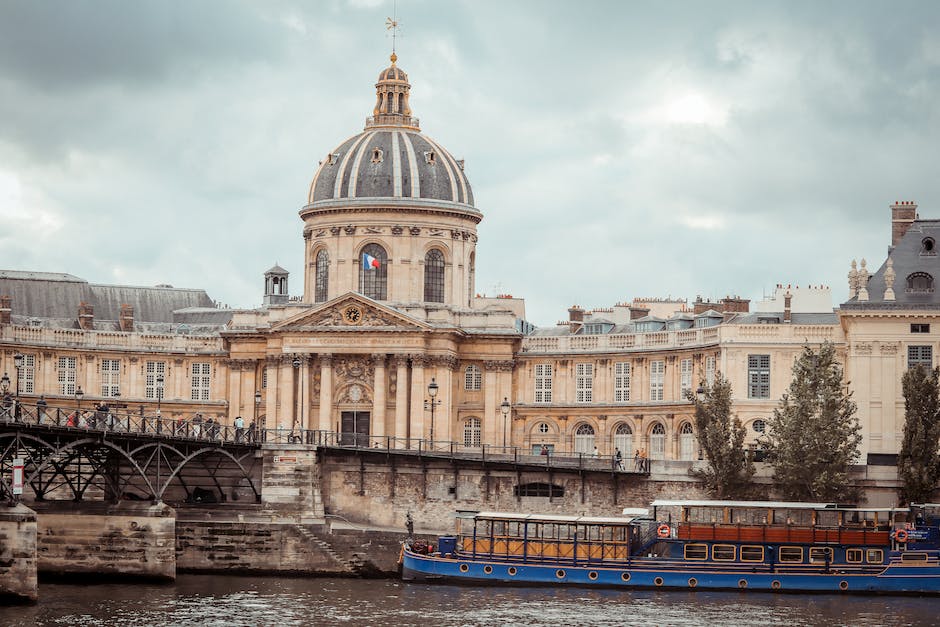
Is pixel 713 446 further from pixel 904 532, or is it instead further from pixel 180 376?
pixel 180 376

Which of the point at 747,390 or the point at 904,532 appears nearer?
the point at 904,532

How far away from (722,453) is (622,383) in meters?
26.1

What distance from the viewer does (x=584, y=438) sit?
14038cm

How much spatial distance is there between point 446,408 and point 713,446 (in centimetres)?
2784

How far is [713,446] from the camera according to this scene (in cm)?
11394

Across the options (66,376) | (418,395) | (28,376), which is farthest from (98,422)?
(66,376)

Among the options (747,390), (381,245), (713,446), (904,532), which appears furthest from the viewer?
(381,245)

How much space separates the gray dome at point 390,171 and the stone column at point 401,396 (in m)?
11.9

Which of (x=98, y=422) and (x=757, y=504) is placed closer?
(x=757, y=504)

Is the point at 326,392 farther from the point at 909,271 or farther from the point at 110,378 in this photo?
the point at 909,271

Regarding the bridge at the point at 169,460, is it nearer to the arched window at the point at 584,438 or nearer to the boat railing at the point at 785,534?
the boat railing at the point at 785,534

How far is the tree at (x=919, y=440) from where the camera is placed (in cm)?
10981

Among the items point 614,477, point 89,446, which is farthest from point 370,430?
point 89,446

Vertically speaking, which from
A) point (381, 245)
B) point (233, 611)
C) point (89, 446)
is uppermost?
point (381, 245)
